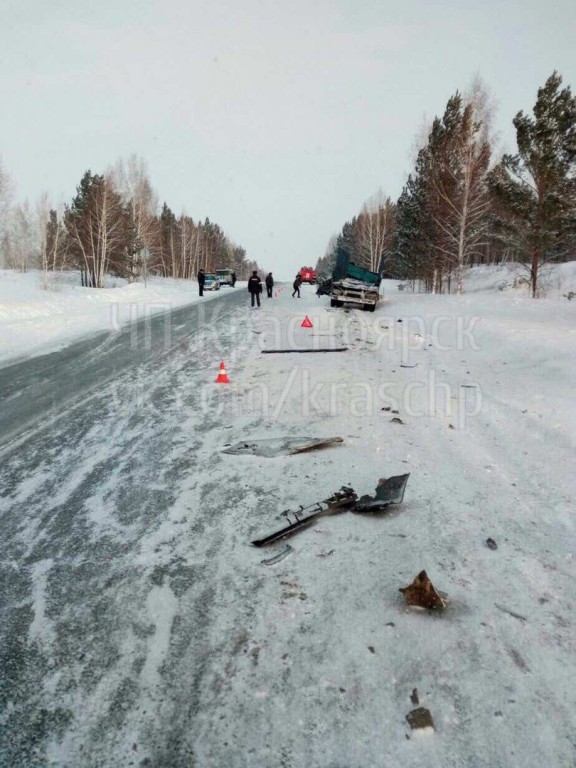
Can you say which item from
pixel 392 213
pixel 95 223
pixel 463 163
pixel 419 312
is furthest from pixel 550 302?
pixel 95 223

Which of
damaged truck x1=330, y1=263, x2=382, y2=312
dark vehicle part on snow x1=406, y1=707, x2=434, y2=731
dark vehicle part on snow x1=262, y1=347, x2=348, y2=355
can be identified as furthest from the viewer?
damaged truck x1=330, y1=263, x2=382, y2=312

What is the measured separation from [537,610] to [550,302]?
16289 millimetres

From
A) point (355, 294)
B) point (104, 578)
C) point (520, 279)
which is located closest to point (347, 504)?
point (104, 578)

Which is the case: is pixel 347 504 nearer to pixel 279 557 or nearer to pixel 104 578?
pixel 279 557

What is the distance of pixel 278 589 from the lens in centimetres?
269

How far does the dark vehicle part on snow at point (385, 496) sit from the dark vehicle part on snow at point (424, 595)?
3.30 feet

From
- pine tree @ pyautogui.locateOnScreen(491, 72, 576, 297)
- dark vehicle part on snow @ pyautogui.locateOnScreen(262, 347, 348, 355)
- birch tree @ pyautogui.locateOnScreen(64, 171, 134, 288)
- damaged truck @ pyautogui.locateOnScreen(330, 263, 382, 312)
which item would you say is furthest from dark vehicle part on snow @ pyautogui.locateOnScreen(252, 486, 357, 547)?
birch tree @ pyautogui.locateOnScreen(64, 171, 134, 288)

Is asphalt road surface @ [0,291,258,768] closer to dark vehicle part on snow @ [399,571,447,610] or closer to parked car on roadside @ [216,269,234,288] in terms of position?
dark vehicle part on snow @ [399,571,447,610]

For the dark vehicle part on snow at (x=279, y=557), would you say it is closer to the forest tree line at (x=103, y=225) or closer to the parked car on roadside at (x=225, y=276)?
the forest tree line at (x=103, y=225)

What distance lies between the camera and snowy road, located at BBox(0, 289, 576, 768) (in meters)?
1.86

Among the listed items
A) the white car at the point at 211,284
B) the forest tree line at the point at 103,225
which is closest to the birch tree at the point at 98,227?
the forest tree line at the point at 103,225

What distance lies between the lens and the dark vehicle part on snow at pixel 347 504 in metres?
3.37

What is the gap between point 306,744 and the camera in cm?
181

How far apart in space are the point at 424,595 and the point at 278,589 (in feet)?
2.93
